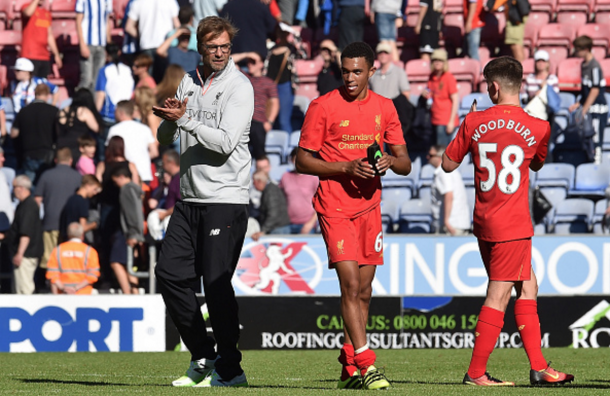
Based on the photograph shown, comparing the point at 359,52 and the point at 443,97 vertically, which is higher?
the point at 359,52

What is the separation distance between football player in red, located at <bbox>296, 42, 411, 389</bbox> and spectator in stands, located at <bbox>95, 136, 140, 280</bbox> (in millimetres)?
6531

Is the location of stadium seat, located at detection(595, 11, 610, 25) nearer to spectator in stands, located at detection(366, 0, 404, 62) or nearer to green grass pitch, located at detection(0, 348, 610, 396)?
spectator in stands, located at detection(366, 0, 404, 62)

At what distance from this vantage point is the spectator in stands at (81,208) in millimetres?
13312

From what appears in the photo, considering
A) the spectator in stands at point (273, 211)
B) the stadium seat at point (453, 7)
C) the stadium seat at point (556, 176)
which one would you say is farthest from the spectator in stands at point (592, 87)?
the spectator in stands at point (273, 211)

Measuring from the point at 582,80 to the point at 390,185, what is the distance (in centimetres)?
336

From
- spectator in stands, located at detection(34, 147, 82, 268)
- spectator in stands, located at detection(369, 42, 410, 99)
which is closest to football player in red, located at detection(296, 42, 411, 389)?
spectator in stands, located at detection(34, 147, 82, 268)

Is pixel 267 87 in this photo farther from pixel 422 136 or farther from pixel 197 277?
pixel 197 277

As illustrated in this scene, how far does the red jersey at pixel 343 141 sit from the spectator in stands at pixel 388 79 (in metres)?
8.79

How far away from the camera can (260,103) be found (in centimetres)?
1560

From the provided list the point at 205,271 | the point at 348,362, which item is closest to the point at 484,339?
the point at 348,362

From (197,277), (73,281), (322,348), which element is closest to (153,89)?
(73,281)

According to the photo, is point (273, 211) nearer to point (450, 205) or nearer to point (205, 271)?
point (450, 205)

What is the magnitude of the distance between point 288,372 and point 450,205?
5671 millimetres

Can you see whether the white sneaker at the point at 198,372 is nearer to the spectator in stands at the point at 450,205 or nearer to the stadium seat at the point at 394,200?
the spectator in stands at the point at 450,205
